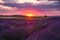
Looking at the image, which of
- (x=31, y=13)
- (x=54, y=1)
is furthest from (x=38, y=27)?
(x=54, y=1)

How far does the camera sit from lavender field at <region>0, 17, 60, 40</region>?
5.69 metres

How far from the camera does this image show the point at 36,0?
695 centimetres

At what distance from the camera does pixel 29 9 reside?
709 cm

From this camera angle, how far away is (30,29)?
6.62m

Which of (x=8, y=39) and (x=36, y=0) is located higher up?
(x=36, y=0)

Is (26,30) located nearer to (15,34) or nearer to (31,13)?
(15,34)

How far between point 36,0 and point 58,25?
1.30 metres

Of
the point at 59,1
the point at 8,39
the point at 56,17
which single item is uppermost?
the point at 59,1

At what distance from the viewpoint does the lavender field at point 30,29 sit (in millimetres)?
5686

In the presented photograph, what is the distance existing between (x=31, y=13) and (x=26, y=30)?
3.38 ft

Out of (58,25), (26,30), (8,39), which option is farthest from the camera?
(58,25)

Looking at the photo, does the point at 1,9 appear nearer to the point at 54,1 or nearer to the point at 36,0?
the point at 36,0

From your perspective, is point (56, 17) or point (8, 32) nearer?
point (8, 32)

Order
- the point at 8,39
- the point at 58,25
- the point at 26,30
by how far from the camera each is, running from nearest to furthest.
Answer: the point at 8,39 < the point at 26,30 < the point at 58,25
